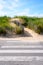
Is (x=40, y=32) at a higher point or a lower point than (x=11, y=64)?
lower

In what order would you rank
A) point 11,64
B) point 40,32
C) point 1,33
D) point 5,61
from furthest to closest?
point 40,32
point 1,33
point 5,61
point 11,64

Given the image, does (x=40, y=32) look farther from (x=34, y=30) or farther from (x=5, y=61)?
(x=5, y=61)

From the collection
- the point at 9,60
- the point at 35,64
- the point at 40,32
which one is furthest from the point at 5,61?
the point at 40,32

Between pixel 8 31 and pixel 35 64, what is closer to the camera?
pixel 35 64

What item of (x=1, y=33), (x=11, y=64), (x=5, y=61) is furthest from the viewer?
(x=1, y=33)

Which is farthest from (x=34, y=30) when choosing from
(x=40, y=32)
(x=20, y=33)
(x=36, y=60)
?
(x=36, y=60)

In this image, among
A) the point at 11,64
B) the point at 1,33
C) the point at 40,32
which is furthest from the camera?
the point at 40,32

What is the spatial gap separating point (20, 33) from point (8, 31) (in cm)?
122

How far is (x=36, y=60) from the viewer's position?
685cm

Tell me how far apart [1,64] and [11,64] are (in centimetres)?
35

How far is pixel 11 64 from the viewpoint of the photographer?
6.27m

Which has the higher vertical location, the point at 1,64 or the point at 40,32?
the point at 1,64

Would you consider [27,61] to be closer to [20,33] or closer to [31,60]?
[31,60]

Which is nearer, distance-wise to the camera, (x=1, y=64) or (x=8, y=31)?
(x=1, y=64)
